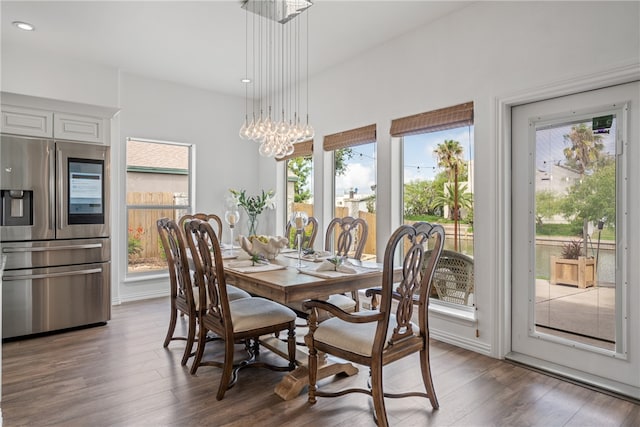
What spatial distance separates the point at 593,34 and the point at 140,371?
156 inches

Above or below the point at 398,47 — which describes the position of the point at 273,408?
below

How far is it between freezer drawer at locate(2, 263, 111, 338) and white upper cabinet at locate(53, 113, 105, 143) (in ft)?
4.35

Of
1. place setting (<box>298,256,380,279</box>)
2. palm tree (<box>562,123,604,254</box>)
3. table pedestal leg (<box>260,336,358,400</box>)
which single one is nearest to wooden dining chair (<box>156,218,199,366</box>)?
table pedestal leg (<box>260,336,358,400</box>)

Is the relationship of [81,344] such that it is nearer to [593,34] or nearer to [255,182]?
[255,182]

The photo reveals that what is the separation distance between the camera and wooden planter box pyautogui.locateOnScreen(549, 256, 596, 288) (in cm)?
266

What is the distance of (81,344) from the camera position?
3.35 meters

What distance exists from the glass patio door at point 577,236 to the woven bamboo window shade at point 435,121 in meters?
0.39

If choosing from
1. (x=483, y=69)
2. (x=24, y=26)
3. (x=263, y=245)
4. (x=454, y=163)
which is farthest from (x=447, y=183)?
(x=24, y=26)

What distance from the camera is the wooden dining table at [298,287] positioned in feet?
7.07

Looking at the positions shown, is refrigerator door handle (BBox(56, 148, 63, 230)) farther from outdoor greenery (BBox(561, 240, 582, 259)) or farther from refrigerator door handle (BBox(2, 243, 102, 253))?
outdoor greenery (BBox(561, 240, 582, 259))

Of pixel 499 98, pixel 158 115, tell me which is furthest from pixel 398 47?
pixel 158 115

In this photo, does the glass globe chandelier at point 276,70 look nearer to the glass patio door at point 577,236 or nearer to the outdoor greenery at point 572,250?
the glass patio door at point 577,236

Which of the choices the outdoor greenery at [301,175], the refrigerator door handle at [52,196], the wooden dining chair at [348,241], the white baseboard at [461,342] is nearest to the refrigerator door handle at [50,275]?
the refrigerator door handle at [52,196]

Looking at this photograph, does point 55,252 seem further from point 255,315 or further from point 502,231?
point 502,231
